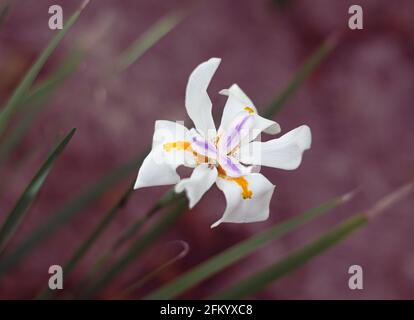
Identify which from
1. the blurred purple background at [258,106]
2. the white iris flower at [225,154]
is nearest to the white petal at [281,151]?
the white iris flower at [225,154]

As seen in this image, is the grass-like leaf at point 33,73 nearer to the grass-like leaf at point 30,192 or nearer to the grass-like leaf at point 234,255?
the grass-like leaf at point 30,192

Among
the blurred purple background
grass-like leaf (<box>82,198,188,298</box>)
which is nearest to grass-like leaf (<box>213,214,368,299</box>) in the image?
grass-like leaf (<box>82,198,188,298</box>)

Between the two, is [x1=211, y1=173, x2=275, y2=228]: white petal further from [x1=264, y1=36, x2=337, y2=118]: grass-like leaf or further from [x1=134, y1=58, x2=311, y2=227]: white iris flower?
[x1=264, y1=36, x2=337, y2=118]: grass-like leaf

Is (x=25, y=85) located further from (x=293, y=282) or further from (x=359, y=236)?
(x=359, y=236)

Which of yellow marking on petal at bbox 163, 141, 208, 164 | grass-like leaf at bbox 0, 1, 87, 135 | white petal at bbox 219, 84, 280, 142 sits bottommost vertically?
yellow marking on petal at bbox 163, 141, 208, 164

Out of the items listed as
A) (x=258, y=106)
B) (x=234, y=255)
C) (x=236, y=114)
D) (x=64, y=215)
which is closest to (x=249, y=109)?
(x=236, y=114)

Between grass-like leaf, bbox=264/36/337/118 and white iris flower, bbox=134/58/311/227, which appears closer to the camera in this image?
white iris flower, bbox=134/58/311/227
